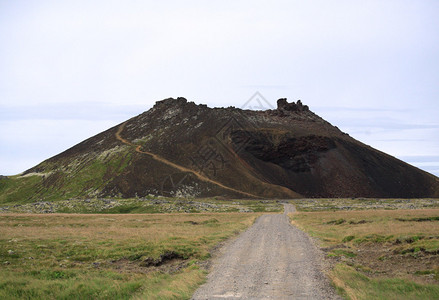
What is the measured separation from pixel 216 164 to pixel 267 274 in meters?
126

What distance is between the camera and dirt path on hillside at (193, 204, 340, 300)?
13.9 m

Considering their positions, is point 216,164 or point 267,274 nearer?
point 267,274

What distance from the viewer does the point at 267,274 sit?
1714 centimetres

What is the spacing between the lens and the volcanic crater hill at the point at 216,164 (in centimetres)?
13200

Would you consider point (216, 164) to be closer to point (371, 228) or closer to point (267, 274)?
point (371, 228)

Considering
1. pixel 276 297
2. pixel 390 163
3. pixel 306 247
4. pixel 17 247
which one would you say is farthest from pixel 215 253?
pixel 390 163

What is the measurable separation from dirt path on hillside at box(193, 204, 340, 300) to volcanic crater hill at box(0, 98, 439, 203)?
101 meters

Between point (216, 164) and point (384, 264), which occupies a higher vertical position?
point (216, 164)

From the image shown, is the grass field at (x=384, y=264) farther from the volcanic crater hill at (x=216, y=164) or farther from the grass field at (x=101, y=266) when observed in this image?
the volcanic crater hill at (x=216, y=164)

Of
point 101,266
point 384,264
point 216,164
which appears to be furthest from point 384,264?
point 216,164

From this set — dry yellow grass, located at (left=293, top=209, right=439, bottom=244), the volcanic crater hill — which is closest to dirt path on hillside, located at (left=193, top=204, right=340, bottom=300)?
dry yellow grass, located at (left=293, top=209, right=439, bottom=244)

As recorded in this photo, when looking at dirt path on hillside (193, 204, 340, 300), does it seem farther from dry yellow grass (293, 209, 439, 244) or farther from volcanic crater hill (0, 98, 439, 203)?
volcanic crater hill (0, 98, 439, 203)

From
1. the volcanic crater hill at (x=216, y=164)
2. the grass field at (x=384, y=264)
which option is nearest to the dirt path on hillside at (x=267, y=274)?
the grass field at (x=384, y=264)

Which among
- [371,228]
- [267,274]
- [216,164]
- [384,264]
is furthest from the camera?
[216,164]
